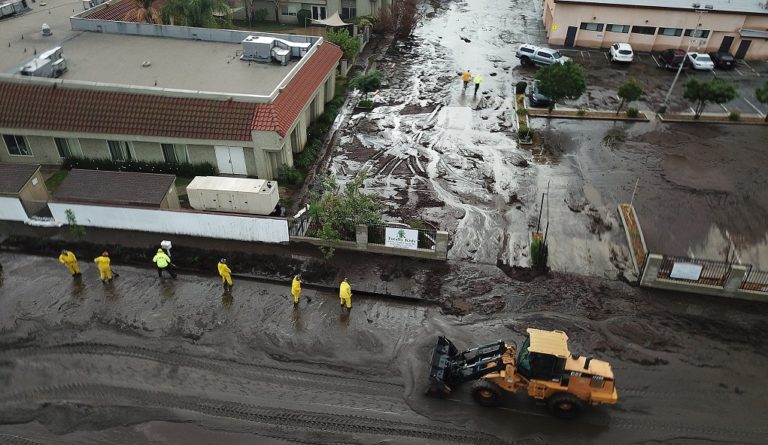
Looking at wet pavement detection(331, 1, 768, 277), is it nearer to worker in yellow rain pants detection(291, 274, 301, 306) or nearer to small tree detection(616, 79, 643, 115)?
small tree detection(616, 79, 643, 115)

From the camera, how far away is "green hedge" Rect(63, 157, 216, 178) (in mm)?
26234

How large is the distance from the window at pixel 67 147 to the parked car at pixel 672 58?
1493 inches

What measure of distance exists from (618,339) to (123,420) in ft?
50.6

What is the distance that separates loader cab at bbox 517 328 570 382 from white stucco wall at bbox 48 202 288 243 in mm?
10909

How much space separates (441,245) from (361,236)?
3.13 m

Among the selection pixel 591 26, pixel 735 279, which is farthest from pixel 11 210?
pixel 591 26

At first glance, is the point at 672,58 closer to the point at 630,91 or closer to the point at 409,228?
the point at 630,91

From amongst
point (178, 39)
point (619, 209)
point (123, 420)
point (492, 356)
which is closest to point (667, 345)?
point (492, 356)

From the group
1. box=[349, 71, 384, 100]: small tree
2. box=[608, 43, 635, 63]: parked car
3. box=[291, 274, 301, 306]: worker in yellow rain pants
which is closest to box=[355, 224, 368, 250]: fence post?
box=[291, 274, 301, 306]: worker in yellow rain pants

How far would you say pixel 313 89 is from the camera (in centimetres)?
2861

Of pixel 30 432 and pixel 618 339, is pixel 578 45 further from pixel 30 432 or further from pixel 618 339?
pixel 30 432

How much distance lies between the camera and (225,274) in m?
20.0

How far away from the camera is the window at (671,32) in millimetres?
41812

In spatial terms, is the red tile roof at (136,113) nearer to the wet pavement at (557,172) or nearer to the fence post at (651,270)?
the wet pavement at (557,172)
